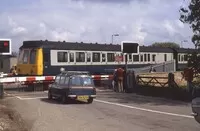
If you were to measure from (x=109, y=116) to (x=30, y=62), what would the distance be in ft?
62.1

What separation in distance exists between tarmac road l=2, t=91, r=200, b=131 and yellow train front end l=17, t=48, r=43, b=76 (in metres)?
11.6

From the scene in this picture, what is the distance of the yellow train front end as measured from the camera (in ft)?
113

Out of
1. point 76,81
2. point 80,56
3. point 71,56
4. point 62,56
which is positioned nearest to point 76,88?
point 76,81

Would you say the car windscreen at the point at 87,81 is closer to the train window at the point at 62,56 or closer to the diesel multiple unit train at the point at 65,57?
the diesel multiple unit train at the point at 65,57

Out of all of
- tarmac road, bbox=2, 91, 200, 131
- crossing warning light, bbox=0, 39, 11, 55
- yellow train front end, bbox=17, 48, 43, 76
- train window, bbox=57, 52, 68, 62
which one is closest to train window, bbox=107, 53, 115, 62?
train window, bbox=57, 52, 68, 62

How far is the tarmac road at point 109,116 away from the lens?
14055 mm

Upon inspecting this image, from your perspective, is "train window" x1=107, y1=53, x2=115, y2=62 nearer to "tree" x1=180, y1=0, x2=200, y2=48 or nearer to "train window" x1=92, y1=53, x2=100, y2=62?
"train window" x1=92, y1=53, x2=100, y2=62

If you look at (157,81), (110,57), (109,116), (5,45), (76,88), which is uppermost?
(5,45)

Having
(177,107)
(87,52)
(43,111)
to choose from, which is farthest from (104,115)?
(87,52)

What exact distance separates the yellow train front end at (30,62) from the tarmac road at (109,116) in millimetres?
11631

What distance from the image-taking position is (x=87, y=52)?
39.0 meters

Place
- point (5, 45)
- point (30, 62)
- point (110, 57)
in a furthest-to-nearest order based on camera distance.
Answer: point (110, 57) → point (30, 62) → point (5, 45)

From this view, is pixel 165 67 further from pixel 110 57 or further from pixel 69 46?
pixel 69 46

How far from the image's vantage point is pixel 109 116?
17.0 metres
